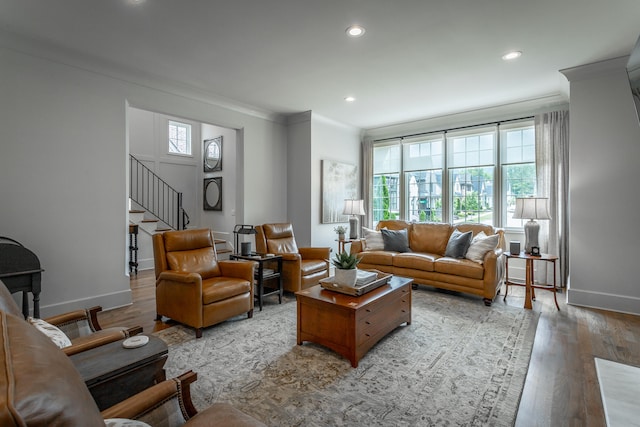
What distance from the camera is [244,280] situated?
350cm

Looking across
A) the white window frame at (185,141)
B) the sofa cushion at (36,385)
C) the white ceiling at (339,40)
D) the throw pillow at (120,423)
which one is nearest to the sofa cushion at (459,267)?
the white ceiling at (339,40)

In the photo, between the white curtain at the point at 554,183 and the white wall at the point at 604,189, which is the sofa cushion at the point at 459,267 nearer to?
the white wall at the point at 604,189

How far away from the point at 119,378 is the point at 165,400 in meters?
0.34

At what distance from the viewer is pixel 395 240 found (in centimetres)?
513

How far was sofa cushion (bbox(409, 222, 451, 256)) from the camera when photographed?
495cm

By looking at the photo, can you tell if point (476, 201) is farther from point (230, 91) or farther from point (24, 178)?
point (24, 178)

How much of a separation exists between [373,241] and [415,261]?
0.88m

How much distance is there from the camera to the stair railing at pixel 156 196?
6.88 metres

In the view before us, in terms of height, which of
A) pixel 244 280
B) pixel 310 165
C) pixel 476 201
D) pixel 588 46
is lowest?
pixel 244 280

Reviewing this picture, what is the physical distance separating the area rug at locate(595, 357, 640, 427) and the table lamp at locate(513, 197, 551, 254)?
177 centimetres

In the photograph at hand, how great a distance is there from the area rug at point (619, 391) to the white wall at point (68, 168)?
15.2 feet

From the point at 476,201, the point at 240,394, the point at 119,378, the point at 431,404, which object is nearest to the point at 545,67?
the point at 476,201

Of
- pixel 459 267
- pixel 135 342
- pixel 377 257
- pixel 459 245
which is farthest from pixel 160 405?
pixel 459 245

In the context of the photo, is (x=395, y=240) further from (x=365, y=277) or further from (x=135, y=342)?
(x=135, y=342)
